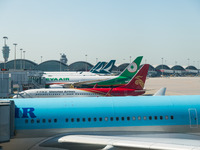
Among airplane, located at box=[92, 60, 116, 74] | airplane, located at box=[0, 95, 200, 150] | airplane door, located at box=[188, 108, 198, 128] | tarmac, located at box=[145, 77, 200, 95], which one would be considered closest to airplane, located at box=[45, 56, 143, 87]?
tarmac, located at box=[145, 77, 200, 95]

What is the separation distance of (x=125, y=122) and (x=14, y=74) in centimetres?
2929

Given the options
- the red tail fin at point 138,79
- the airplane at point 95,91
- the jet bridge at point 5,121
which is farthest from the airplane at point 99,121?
the red tail fin at point 138,79

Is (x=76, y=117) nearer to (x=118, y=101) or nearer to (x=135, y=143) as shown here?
(x=118, y=101)

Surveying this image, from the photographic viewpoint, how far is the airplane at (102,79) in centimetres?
4661

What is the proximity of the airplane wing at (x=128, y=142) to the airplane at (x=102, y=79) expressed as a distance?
32299 millimetres

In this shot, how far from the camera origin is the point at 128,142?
1124cm

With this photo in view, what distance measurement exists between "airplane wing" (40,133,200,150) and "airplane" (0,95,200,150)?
58mm

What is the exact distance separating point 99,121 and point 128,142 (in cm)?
250

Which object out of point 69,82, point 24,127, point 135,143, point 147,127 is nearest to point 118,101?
point 147,127

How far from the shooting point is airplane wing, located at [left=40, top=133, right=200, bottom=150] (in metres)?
10.5

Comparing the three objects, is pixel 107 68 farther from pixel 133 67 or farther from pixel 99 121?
pixel 99 121

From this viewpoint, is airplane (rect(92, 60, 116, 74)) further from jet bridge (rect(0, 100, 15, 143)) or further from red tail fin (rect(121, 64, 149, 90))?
jet bridge (rect(0, 100, 15, 143))

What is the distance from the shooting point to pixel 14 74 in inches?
1483

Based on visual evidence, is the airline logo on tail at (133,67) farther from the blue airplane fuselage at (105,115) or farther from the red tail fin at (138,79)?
the blue airplane fuselage at (105,115)
